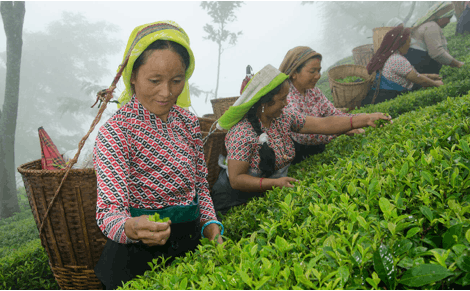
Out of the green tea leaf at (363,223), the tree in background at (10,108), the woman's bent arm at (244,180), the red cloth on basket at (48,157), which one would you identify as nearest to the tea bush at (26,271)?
the red cloth on basket at (48,157)

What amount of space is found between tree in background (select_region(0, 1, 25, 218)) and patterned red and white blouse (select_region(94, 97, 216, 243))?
304 inches

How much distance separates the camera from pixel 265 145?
2939 millimetres

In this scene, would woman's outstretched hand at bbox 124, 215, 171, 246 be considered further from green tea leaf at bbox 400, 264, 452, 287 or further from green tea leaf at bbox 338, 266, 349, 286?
green tea leaf at bbox 400, 264, 452, 287

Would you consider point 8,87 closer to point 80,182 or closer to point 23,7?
point 23,7

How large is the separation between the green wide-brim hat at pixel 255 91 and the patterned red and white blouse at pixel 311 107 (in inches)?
40.2

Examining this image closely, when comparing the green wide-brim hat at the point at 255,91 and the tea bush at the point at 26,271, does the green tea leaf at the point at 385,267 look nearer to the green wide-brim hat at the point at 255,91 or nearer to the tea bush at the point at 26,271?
the green wide-brim hat at the point at 255,91

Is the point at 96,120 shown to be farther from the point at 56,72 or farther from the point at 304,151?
the point at 56,72

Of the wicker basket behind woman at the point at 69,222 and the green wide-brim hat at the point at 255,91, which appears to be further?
the green wide-brim hat at the point at 255,91

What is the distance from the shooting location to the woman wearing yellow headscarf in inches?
70.1

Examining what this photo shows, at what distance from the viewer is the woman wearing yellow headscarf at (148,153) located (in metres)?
1.78

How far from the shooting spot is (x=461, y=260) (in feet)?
2.60

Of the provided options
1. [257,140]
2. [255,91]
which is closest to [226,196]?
[257,140]

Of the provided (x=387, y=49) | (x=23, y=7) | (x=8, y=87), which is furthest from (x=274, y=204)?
(x=23, y=7)

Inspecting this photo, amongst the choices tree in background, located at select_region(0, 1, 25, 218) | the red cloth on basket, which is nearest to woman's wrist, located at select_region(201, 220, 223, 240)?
the red cloth on basket
